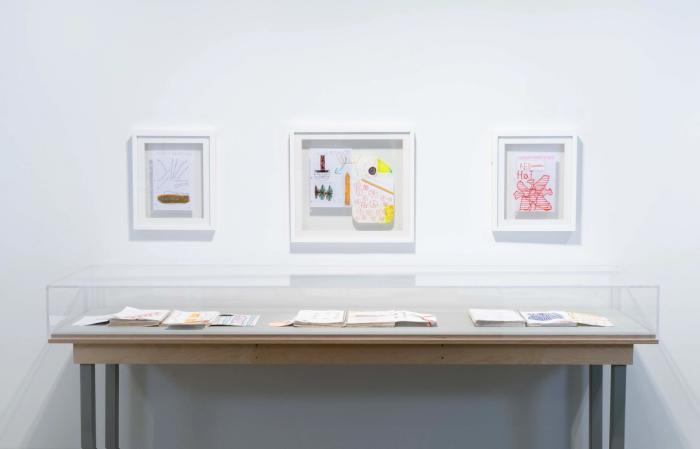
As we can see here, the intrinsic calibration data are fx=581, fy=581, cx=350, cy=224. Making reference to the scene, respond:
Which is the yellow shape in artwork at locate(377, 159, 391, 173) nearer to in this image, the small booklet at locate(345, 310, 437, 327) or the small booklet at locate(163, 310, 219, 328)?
the small booklet at locate(345, 310, 437, 327)

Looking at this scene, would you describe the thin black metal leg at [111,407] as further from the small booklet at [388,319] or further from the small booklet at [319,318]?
the small booklet at [388,319]

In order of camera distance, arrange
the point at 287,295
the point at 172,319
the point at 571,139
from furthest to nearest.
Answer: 1. the point at 571,139
2. the point at 287,295
3. the point at 172,319

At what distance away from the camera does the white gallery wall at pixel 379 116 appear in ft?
7.86

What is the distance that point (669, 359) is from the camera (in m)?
→ 2.47

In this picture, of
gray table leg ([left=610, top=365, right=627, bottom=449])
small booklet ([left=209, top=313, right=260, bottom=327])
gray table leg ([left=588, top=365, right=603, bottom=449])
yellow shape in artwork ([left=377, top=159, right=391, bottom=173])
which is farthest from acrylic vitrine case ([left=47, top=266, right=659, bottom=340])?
yellow shape in artwork ([left=377, top=159, right=391, bottom=173])

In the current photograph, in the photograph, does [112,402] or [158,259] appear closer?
[112,402]

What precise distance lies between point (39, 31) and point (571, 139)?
7.33 ft

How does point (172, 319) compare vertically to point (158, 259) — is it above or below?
below

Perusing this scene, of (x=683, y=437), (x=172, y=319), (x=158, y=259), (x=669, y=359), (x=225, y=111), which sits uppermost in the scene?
(x=225, y=111)

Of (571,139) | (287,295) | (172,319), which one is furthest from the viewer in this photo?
(571,139)

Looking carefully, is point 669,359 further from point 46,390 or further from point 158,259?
point 46,390

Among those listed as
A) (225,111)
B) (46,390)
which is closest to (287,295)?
(225,111)

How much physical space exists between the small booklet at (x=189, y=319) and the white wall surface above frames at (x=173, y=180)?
407 millimetres

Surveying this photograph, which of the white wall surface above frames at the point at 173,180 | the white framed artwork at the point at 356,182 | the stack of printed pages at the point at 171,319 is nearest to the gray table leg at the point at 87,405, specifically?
the stack of printed pages at the point at 171,319
